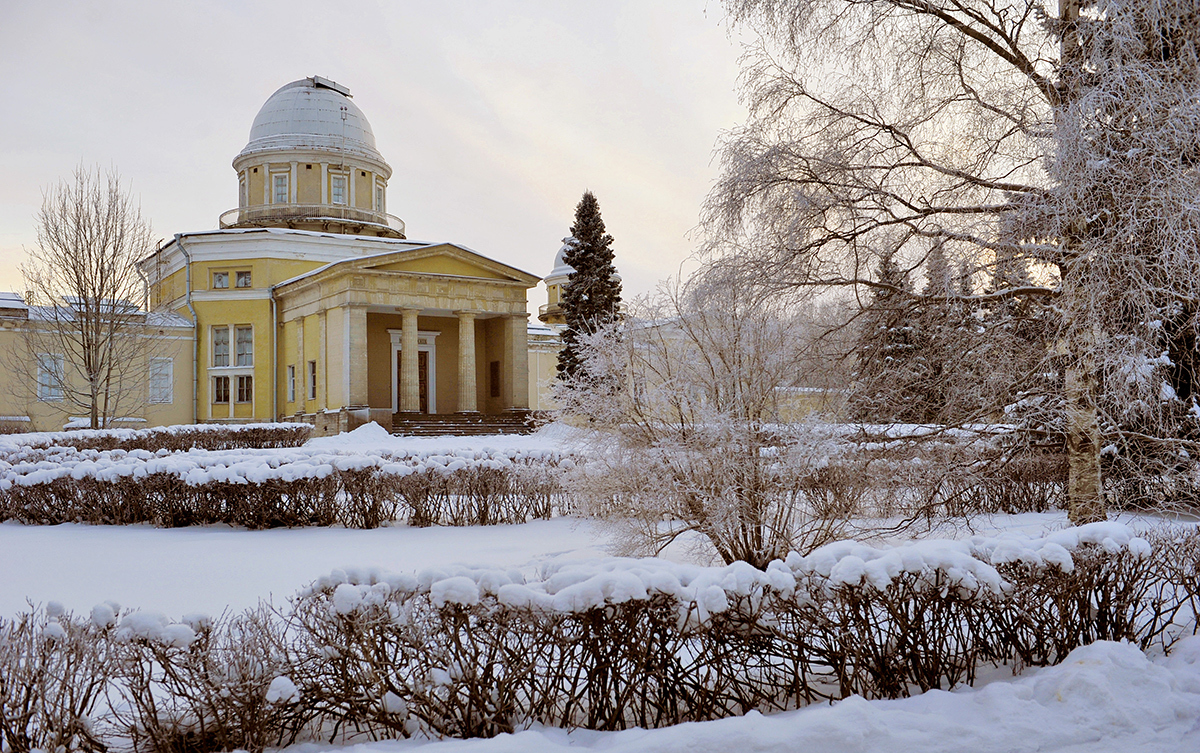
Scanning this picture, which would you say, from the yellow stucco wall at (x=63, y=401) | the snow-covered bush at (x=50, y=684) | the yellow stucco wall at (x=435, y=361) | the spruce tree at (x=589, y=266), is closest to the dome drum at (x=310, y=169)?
the yellow stucco wall at (x=63, y=401)

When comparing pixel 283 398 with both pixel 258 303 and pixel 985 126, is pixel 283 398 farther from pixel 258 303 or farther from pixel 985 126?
pixel 985 126

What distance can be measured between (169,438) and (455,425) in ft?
34.0

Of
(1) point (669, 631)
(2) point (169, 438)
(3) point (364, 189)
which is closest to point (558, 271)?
(3) point (364, 189)

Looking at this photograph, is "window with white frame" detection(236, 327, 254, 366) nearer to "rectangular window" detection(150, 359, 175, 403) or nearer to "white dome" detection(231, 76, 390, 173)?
"rectangular window" detection(150, 359, 175, 403)

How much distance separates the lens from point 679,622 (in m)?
4.06

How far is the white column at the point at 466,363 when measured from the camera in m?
33.2

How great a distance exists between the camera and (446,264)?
33719 mm

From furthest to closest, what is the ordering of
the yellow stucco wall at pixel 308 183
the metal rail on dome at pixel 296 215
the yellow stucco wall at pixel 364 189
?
the yellow stucco wall at pixel 364 189 < the yellow stucco wall at pixel 308 183 < the metal rail on dome at pixel 296 215

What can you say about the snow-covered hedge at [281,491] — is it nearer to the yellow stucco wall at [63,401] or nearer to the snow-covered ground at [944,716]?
the snow-covered ground at [944,716]

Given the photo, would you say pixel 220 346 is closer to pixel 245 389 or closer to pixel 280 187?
pixel 245 389

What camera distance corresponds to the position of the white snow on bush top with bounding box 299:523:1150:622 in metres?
3.90

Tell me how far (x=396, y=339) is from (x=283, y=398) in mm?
5813

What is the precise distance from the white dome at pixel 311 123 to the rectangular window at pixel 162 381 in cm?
1139

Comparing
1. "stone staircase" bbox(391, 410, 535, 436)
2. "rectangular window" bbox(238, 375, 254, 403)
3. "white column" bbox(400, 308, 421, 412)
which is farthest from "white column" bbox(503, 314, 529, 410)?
"rectangular window" bbox(238, 375, 254, 403)
